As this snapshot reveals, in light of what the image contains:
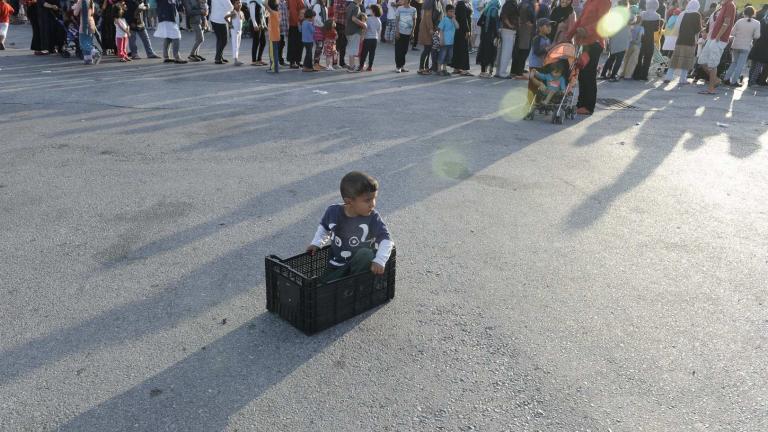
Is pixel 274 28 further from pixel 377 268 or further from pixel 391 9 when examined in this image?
pixel 377 268

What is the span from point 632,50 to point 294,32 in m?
9.40

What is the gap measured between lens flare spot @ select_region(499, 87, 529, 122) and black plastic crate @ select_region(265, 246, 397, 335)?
6923mm

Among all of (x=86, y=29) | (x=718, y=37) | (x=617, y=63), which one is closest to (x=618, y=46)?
(x=617, y=63)

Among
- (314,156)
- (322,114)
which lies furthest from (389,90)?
(314,156)

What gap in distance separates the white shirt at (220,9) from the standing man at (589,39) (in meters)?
8.88

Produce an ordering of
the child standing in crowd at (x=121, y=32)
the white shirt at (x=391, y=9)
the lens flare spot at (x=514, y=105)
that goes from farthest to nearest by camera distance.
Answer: the white shirt at (x=391, y=9) → the child standing in crowd at (x=121, y=32) → the lens flare spot at (x=514, y=105)

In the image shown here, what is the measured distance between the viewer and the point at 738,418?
305cm

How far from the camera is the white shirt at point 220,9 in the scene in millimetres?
14648

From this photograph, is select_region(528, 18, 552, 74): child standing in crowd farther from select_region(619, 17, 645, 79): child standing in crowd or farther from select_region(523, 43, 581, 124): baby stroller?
select_region(619, 17, 645, 79): child standing in crowd

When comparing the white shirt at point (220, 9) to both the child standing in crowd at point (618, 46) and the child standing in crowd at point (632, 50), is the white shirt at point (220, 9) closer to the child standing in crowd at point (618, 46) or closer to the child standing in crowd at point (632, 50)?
the child standing in crowd at point (618, 46)

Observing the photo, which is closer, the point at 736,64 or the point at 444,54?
the point at 444,54

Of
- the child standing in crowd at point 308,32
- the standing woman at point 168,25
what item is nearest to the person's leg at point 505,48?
the child standing in crowd at point 308,32

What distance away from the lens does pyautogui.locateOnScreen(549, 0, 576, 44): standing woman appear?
431 inches

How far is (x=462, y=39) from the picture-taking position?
14.8 m
